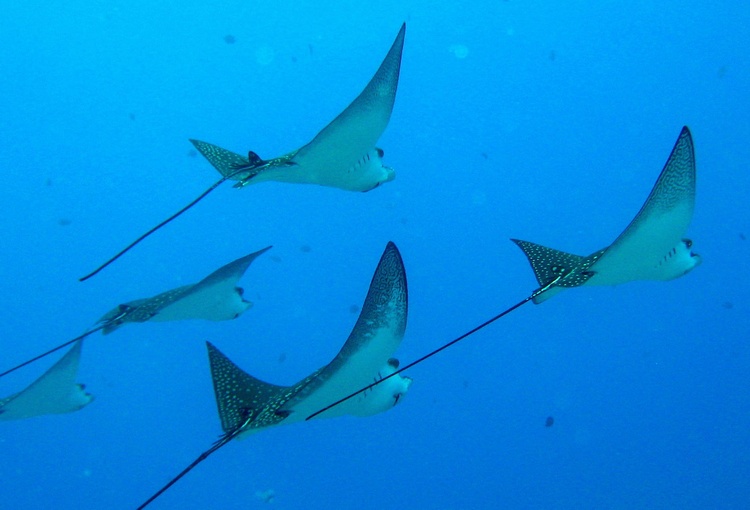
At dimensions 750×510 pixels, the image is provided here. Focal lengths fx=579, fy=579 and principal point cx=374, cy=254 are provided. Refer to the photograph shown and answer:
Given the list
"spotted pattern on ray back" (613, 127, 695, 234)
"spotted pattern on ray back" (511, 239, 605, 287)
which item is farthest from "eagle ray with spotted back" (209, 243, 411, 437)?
"spotted pattern on ray back" (613, 127, 695, 234)

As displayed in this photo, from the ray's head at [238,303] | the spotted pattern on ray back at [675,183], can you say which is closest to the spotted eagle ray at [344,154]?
the ray's head at [238,303]

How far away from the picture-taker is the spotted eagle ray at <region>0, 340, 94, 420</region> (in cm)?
363

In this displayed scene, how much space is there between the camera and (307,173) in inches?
138

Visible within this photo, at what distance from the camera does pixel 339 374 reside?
Answer: 8.52ft

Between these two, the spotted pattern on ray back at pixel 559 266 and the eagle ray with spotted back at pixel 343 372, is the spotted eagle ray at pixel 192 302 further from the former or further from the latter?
the spotted pattern on ray back at pixel 559 266

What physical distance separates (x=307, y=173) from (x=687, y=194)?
2.05 meters

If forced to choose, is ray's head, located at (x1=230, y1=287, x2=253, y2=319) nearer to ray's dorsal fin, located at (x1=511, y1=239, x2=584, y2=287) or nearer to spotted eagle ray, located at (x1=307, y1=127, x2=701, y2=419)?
spotted eagle ray, located at (x1=307, y1=127, x2=701, y2=419)

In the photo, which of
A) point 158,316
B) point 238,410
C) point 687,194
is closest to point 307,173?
point 158,316

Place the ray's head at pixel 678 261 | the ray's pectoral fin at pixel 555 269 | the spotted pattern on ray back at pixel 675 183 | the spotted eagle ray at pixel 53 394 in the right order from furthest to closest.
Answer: the spotted eagle ray at pixel 53 394 < the ray's head at pixel 678 261 < the ray's pectoral fin at pixel 555 269 < the spotted pattern on ray back at pixel 675 183

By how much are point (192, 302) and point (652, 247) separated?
8.40 feet

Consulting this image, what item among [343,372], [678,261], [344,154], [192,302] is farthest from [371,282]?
[678,261]

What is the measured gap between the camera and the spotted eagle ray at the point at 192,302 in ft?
10.8

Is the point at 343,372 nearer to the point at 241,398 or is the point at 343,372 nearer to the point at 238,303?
the point at 241,398

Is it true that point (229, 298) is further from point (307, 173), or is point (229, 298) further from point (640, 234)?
point (640, 234)
